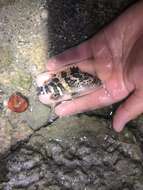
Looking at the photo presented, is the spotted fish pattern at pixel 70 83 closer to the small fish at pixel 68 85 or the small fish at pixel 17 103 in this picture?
the small fish at pixel 68 85

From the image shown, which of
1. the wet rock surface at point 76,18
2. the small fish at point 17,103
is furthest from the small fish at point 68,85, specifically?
the wet rock surface at point 76,18

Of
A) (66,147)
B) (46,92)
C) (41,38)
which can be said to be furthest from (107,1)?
(66,147)

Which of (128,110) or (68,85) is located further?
(68,85)

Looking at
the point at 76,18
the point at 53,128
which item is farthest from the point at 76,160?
the point at 76,18

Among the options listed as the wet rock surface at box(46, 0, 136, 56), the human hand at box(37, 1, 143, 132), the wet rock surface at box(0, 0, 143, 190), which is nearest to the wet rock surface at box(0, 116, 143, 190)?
the wet rock surface at box(0, 0, 143, 190)

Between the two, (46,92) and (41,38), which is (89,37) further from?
(46,92)

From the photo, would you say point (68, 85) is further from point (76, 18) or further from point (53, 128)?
point (76, 18)
